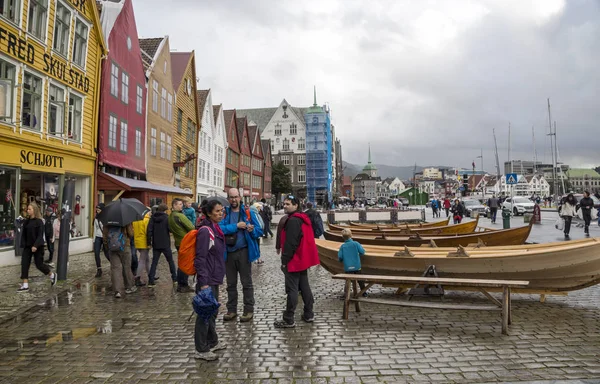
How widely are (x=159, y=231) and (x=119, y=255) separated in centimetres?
100

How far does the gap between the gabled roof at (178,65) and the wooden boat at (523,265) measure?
26607 millimetres

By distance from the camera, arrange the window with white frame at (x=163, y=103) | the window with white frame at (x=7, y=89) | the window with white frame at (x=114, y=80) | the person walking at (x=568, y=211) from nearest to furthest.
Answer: the window with white frame at (x=7, y=89), the person walking at (x=568, y=211), the window with white frame at (x=114, y=80), the window with white frame at (x=163, y=103)

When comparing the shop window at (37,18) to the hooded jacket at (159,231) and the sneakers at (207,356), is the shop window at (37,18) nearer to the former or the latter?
the hooded jacket at (159,231)

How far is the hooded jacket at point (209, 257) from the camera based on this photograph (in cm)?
489

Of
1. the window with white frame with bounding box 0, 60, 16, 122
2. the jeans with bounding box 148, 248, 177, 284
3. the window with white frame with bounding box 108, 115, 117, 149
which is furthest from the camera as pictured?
the window with white frame with bounding box 108, 115, 117, 149

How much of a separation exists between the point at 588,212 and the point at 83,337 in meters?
18.3

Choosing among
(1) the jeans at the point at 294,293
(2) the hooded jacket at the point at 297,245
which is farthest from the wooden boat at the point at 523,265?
(2) the hooded jacket at the point at 297,245

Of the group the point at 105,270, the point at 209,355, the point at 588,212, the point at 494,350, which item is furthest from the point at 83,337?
the point at 588,212

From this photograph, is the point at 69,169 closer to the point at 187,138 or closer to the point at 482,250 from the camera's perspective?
the point at 482,250

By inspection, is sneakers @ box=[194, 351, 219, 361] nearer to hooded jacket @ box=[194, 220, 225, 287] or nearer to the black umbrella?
hooded jacket @ box=[194, 220, 225, 287]

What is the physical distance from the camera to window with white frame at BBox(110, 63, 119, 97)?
65.3 feet

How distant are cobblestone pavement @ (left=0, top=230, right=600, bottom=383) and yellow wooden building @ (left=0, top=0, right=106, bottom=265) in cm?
724

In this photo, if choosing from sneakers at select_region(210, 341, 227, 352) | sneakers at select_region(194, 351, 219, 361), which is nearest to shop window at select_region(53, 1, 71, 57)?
sneakers at select_region(210, 341, 227, 352)

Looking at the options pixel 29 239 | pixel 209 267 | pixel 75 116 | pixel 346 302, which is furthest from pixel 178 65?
pixel 209 267
